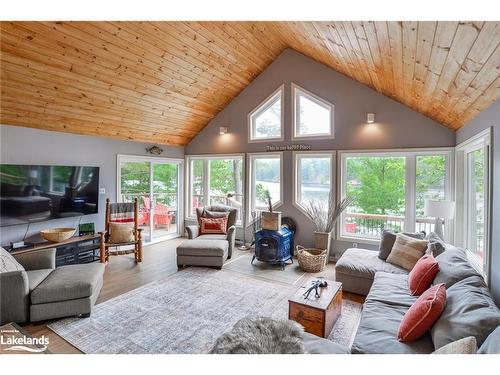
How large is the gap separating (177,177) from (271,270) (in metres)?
3.61

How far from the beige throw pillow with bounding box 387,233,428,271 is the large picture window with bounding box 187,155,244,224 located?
11.0ft

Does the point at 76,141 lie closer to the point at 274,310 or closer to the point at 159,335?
the point at 159,335

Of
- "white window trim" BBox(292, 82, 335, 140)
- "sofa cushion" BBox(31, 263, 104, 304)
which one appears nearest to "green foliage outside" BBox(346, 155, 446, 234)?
"white window trim" BBox(292, 82, 335, 140)

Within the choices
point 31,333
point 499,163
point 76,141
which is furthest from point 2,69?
point 499,163

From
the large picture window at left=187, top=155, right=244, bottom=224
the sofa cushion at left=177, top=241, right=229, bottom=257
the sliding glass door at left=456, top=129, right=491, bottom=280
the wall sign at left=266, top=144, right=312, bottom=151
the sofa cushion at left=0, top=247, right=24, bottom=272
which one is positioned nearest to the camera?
the sofa cushion at left=0, top=247, right=24, bottom=272

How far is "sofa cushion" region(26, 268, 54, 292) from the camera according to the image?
2698 millimetres

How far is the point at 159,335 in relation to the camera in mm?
2521

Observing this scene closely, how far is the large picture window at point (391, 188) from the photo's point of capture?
4352 millimetres

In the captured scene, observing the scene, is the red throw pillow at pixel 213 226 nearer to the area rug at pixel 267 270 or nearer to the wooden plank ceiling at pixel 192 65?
the area rug at pixel 267 270

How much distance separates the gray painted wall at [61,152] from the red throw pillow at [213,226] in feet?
6.35

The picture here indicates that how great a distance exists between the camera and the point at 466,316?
1632mm

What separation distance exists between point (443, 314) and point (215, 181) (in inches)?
210

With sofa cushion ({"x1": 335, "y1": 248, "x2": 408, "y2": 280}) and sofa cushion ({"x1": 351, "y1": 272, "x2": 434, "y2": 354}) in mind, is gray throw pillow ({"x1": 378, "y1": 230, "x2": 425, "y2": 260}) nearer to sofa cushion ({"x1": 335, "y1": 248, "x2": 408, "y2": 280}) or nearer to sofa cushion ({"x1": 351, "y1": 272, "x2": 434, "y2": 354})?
sofa cushion ({"x1": 335, "y1": 248, "x2": 408, "y2": 280})

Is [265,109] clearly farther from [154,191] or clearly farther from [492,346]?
[492,346]
